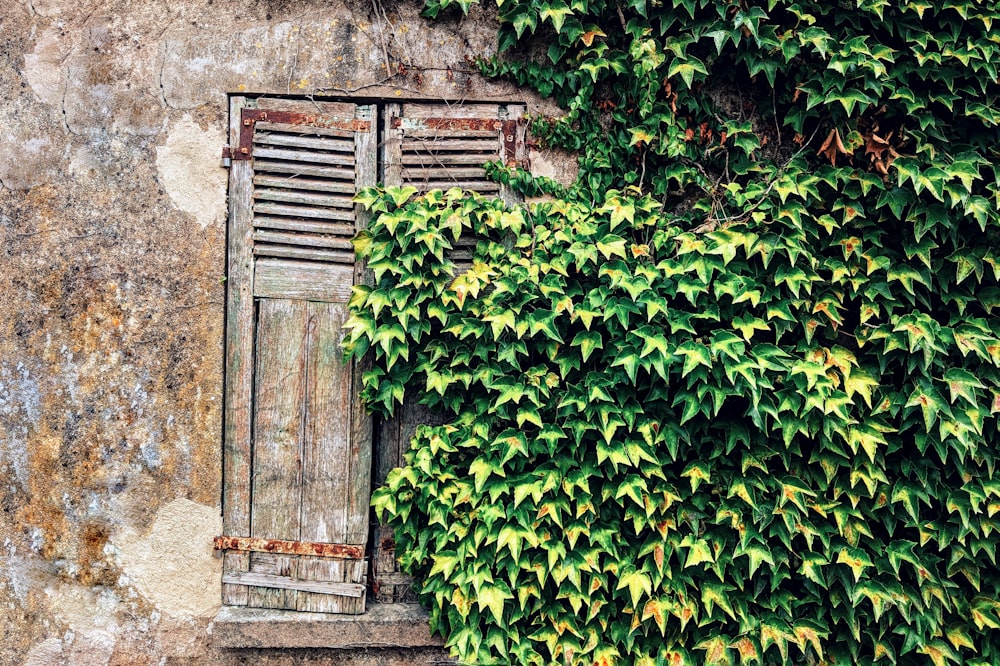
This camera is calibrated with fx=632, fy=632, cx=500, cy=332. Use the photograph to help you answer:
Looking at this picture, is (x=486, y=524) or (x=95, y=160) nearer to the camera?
(x=486, y=524)

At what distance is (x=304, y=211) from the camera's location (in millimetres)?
3000

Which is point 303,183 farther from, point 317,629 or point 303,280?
point 317,629

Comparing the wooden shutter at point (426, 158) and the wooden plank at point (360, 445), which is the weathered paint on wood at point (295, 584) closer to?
the wooden shutter at point (426, 158)

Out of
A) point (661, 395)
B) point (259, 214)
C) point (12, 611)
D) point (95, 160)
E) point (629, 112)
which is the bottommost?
point (12, 611)

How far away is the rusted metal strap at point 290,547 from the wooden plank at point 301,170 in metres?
1.74

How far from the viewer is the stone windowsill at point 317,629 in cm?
291

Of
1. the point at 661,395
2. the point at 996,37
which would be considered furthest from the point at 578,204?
the point at 996,37

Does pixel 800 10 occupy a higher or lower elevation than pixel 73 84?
higher

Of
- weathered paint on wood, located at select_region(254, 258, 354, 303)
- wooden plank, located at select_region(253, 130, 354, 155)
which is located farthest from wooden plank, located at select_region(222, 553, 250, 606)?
wooden plank, located at select_region(253, 130, 354, 155)

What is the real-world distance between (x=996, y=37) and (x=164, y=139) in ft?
12.4

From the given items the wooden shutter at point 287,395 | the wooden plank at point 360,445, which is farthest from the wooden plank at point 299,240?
the wooden plank at point 360,445

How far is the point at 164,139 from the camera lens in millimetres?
2992

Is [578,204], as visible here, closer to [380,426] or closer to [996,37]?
[380,426]

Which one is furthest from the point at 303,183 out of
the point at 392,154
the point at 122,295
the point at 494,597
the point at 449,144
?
the point at 494,597
